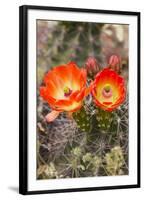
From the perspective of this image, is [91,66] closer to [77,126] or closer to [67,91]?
[67,91]

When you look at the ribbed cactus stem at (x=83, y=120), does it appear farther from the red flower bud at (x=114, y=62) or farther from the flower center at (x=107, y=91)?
the red flower bud at (x=114, y=62)

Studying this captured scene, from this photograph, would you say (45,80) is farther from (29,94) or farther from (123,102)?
(123,102)

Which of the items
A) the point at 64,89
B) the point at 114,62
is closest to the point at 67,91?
the point at 64,89

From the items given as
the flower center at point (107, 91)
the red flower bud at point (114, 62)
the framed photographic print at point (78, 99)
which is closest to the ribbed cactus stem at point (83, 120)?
the framed photographic print at point (78, 99)

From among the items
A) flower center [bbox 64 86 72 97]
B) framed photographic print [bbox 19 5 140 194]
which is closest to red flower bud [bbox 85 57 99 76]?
framed photographic print [bbox 19 5 140 194]

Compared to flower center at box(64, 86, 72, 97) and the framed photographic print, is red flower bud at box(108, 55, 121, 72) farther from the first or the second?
flower center at box(64, 86, 72, 97)
